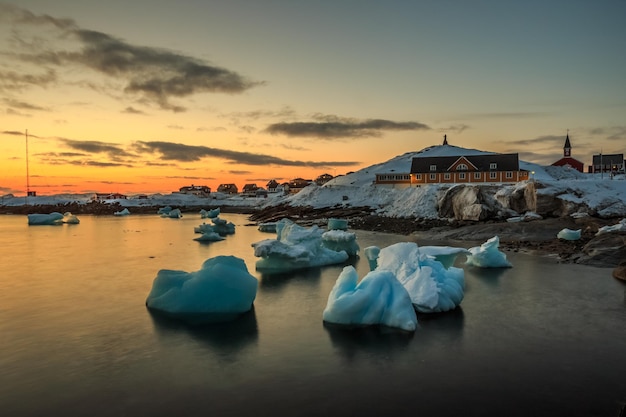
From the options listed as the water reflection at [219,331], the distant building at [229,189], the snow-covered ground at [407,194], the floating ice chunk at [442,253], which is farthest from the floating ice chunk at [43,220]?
the distant building at [229,189]

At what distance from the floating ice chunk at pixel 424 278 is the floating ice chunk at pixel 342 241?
8117 mm

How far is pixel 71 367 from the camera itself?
25.4 feet

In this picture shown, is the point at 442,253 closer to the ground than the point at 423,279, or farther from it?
farther from it

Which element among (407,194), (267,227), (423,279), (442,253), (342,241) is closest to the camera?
(423,279)

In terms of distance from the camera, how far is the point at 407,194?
152 ft

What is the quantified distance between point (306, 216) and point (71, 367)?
43562 millimetres

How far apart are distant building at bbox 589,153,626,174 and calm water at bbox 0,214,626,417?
81573 millimetres

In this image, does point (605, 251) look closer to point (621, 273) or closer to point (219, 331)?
point (621, 273)

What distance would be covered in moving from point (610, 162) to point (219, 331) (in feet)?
304

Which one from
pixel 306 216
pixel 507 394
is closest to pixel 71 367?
pixel 507 394

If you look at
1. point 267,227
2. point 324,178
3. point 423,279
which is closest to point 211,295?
point 423,279

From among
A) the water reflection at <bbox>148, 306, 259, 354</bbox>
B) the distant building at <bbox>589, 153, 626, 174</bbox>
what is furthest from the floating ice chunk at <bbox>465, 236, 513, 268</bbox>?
the distant building at <bbox>589, 153, 626, 174</bbox>

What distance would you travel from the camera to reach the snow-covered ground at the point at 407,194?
3019cm

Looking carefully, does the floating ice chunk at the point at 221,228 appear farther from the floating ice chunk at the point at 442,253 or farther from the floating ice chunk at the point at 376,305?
the floating ice chunk at the point at 376,305
